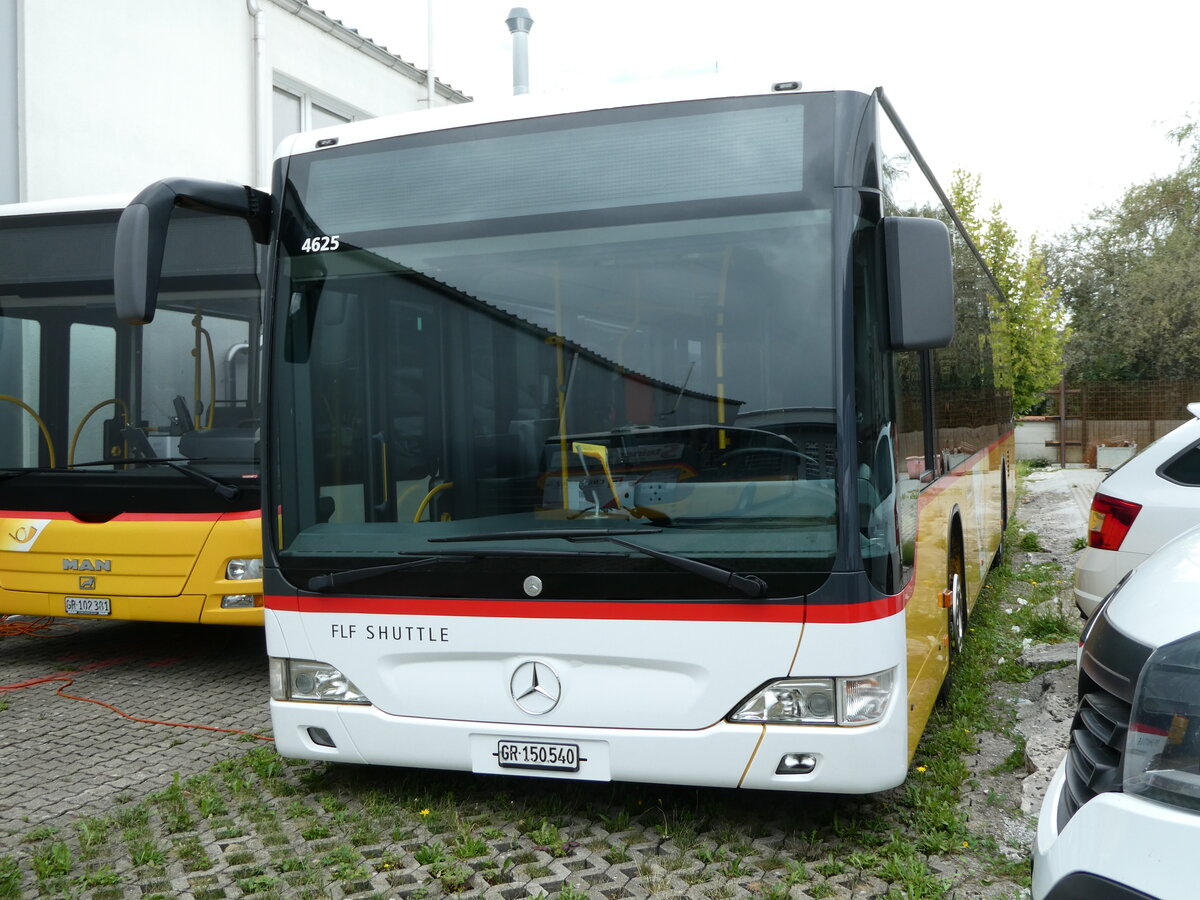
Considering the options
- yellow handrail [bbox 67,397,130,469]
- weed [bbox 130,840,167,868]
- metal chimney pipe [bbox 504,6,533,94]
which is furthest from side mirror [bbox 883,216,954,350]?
metal chimney pipe [bbox 504,6,533,94]

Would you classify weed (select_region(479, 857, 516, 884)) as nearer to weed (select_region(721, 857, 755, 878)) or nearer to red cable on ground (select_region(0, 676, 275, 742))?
weed (select_region(721, 857, 755, 878))

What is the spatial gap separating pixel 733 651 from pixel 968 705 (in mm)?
2564

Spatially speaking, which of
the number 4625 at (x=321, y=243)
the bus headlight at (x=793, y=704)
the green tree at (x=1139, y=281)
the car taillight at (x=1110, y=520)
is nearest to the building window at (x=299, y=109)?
the number 4625 at (x=321, y=243)

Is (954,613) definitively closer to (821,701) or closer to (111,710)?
(821,701)

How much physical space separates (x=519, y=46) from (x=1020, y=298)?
2251 centimetres

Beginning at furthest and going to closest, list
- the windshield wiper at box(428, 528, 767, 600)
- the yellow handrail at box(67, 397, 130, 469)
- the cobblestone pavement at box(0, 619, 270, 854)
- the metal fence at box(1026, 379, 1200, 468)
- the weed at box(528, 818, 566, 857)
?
1. the metal fence at box(1026, 379, 1200, 468)
2. the yellow handrail at box(67, 397, 130, 469)
3. the cobblestone pavement at box(0, 619, 270, 854)
4. the weed at box(528, 818, 566, 857)
5. the windshield wiper at box(428, 528, 767, 600)

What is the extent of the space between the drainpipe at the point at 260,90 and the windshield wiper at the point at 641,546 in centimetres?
1122

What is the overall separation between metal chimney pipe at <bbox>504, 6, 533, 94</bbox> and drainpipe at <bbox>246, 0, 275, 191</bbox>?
214 inches

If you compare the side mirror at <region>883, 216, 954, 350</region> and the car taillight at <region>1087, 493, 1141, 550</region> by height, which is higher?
the side mirror at <region>883, 216, 954, 350</region>

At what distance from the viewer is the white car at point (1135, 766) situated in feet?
6.97

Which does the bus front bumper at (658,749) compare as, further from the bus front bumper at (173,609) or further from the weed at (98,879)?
the bus front bumper at (173,609)

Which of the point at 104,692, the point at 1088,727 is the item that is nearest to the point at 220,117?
the point at 104,692

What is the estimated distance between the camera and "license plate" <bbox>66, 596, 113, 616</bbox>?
7082 millimetres

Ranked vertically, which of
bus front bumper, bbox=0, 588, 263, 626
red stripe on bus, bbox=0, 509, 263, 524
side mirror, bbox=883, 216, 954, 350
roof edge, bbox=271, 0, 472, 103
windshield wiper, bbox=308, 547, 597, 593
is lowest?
A: bus front bumper, bbox=0, 588, 263, 626
